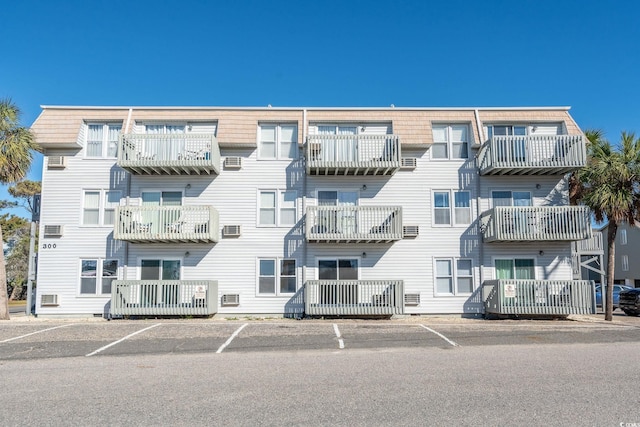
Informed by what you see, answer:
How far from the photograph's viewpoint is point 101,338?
41.8ft

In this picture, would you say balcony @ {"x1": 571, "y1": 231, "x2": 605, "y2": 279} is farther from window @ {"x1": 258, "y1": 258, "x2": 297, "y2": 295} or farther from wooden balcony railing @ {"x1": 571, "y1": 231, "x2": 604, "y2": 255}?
window @ {"x1": 258, "y1": 258, "x2": 297, "y2": 295}

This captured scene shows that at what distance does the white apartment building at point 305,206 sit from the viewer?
1766 cm

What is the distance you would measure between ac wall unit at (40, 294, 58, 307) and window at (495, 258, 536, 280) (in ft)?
54.5

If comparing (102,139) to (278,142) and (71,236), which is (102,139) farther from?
(278,142)

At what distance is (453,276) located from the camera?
737 inches

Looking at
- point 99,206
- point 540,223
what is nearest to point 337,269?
point 540,223

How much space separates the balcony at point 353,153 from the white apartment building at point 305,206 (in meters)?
0.05

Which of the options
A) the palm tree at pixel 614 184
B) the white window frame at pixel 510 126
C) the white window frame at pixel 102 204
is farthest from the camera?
the white window frame at pixel 510 126

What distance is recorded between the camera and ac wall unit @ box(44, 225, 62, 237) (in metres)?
18.3

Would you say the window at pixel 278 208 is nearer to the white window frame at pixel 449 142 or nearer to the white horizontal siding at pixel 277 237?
the white horizontal siding at pixel 277 237

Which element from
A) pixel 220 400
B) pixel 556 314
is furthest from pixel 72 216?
pixel 556 314

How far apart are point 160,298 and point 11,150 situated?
719 cm

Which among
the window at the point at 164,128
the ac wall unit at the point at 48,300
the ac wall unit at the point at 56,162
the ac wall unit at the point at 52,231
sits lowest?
the ac wall unit at the point at 48,300

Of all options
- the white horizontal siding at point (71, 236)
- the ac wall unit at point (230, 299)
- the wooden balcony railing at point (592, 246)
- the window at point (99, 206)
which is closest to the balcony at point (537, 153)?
the wooden balcony railing at point (592, 246)
